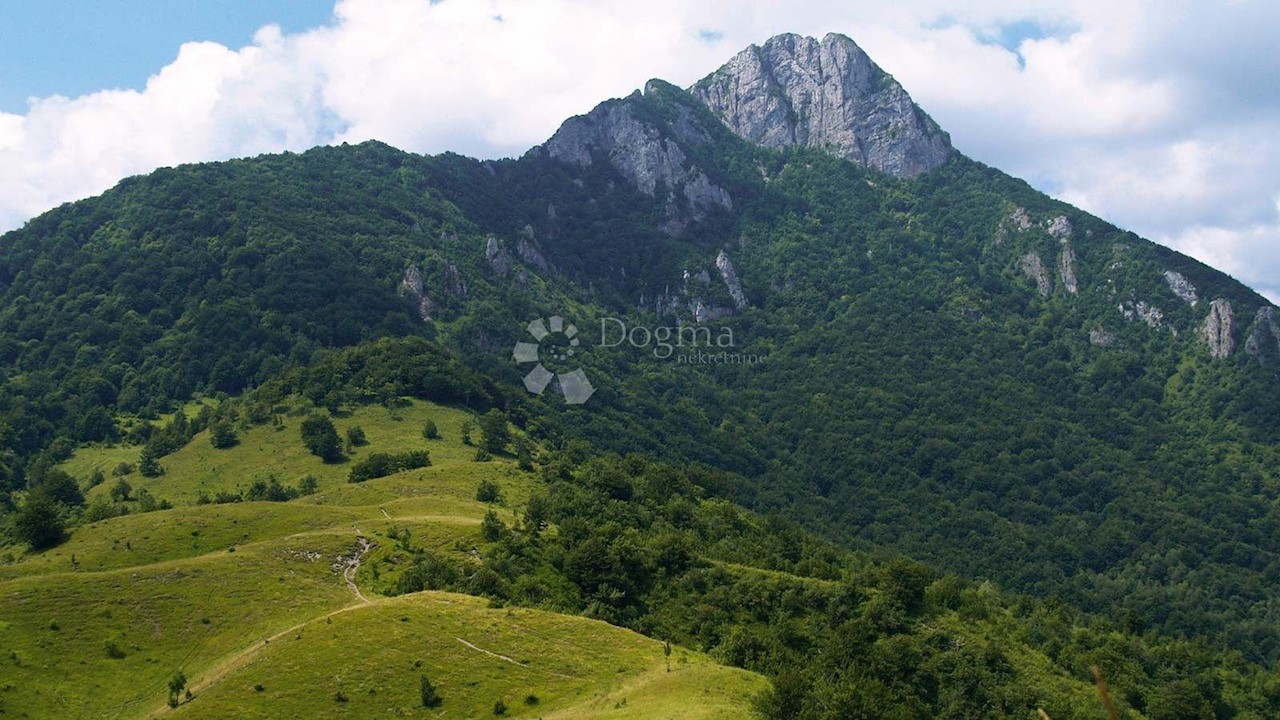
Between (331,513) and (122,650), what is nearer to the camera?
(122,650)

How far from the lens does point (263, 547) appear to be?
3108 inches

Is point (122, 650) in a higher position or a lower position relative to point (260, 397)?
lower

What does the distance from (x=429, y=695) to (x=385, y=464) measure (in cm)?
6886

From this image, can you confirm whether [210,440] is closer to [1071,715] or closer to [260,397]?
[260,397]

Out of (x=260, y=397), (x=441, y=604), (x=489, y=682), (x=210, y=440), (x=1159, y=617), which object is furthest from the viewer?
(x=1159, y=617)

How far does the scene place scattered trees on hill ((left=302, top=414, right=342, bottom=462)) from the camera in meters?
129

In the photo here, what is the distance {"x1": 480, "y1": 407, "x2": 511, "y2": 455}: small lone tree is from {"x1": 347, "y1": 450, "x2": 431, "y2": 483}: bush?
13.4m

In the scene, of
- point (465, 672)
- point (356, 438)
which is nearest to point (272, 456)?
point (356, 438)

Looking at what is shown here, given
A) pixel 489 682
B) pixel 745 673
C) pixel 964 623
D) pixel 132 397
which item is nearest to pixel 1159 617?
pixel 964 623

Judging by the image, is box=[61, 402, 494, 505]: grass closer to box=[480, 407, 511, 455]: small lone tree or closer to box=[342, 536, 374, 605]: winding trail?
box=[480, 407, 511, 455]: small lone tree

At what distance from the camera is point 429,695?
55.0 meters

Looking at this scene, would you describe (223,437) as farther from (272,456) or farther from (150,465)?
(272,456)

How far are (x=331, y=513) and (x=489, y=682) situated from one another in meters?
38.6

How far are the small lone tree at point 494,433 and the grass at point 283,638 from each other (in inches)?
1890
